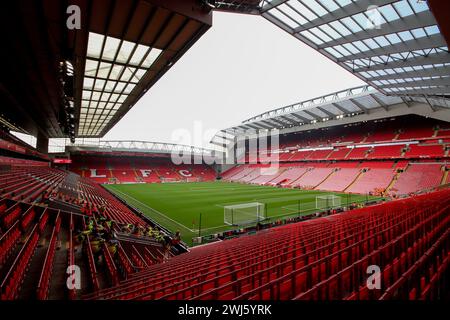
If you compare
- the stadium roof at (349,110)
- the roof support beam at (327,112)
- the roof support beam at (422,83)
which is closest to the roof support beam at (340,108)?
the stadium roof at (349,110)

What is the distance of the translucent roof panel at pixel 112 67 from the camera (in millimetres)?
8707

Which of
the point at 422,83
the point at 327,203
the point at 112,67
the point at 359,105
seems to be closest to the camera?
the point at 112,67

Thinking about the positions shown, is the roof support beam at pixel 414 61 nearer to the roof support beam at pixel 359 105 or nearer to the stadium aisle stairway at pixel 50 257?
the roof support beam at pixel 359 105

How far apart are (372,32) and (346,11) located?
206cm

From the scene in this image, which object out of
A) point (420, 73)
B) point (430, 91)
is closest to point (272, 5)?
point (420, 73)

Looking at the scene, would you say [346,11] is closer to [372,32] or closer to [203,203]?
[372,32]

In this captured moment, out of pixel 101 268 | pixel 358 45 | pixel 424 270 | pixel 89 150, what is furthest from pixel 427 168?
pixel 89 150

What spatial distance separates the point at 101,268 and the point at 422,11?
569 inches

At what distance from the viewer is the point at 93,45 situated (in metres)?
8.56

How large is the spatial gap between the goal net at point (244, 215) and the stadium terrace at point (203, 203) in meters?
0.22

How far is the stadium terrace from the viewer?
3.58 m

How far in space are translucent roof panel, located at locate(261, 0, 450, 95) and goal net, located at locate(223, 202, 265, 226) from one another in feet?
39.7

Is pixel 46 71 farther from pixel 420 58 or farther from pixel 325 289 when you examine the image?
pixel 420 58

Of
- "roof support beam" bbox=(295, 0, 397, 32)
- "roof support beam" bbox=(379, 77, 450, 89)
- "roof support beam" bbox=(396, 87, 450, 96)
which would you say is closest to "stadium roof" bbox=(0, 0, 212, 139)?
"roof support beam" bbox=(295, 0, 397, 32)
